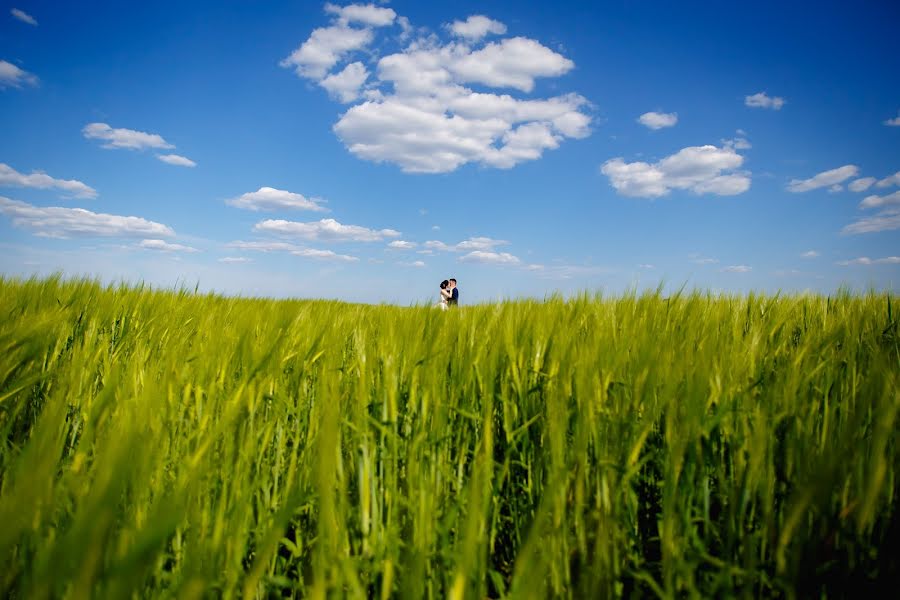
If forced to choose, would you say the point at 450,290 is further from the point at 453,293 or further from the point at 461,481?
the point at 461,481

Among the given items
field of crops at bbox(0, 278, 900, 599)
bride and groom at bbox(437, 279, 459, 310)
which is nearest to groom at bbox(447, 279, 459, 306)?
bride and groom at bbox(437, 279, 459, 310)

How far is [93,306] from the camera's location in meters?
2.51

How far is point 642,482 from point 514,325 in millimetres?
592

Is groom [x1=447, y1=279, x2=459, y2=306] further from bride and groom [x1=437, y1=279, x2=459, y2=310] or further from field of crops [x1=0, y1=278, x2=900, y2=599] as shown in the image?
field of crops [x1=0, y1=278, x2=900, y2=599]

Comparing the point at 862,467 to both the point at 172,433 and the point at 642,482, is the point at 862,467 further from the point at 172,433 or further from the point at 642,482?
the point at 172,433

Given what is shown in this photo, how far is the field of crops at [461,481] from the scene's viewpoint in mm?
566

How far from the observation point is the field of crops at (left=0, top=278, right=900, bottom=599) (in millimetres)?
566

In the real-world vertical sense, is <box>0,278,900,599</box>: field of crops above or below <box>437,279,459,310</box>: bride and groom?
below

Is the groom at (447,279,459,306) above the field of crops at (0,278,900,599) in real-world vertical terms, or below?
above

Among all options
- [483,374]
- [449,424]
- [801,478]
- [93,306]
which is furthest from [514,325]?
[93,306]

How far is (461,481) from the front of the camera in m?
1.04

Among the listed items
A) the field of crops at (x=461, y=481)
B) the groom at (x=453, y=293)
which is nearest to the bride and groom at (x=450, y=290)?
the groom at (x=453, y=293)

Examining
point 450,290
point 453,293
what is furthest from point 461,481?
point 453,293

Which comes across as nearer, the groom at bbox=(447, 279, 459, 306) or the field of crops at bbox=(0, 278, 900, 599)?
the field of crops at bbox=(0, 278, 900, 599)
